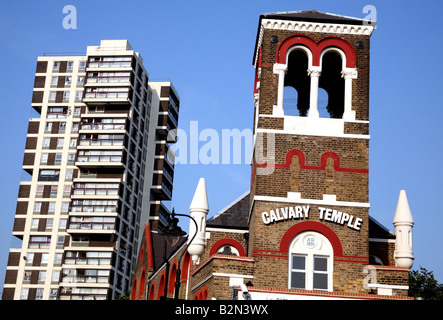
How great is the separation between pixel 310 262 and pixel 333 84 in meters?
10.1

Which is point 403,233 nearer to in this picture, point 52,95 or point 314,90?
point 314,90

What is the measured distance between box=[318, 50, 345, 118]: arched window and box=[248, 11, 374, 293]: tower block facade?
28cm

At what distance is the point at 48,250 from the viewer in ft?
373

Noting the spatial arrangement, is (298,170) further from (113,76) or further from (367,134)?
(113,76)

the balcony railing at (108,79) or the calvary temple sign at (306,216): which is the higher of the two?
the balcony railing at (108,79)

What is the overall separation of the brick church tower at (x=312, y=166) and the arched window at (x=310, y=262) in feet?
0.14

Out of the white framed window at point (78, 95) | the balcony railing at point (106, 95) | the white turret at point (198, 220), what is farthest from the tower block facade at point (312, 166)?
the white framed window at point (78, 95)

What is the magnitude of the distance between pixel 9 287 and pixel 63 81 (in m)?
35.0

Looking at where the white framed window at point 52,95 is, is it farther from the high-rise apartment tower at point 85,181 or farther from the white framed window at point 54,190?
the white framed window at point 54,190

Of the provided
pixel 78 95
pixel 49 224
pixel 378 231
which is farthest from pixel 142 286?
pixel 78 95

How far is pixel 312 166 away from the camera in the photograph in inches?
1307

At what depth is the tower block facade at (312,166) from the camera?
32.0 metres

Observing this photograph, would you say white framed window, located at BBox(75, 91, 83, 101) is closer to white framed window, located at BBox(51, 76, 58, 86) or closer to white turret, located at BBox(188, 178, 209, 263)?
white framed window, located at BBox(51, 76, 58, 86)
